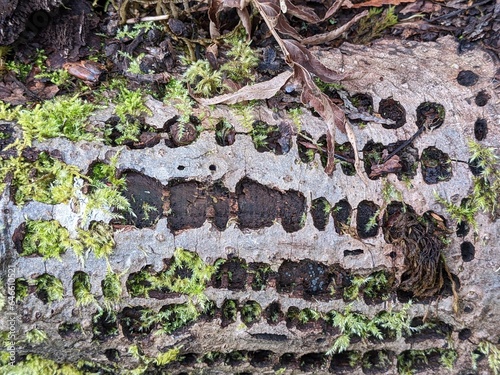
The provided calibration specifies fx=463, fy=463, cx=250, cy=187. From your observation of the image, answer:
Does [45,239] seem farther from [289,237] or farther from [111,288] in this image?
[289,237]

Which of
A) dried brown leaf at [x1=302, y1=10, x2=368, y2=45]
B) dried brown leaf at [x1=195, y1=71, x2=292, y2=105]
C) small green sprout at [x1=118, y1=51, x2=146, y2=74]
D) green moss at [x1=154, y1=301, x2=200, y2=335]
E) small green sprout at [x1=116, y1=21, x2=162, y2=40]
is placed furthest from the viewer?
dried brown leaf at [x1=302, y1=10, x2=368, y2=45]

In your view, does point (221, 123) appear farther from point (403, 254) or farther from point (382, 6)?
point (382, 6)

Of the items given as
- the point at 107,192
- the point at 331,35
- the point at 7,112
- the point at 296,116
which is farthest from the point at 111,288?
the point at 331,35

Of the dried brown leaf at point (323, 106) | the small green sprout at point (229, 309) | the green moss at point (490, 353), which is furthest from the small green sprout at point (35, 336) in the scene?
the green moss at point (490, 353)

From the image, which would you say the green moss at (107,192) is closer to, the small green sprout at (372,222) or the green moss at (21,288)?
the green moss at (21,288)

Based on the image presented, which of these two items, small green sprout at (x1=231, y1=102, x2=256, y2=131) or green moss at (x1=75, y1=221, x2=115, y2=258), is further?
small green sprout at (x1=231, y1=102, x2=256, y2=131)

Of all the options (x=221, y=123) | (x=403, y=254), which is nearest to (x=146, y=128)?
(x=221, y=123)

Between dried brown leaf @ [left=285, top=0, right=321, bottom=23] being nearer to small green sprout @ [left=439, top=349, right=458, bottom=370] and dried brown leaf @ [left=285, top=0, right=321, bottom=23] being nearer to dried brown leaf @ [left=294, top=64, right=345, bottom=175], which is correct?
dried brown leaf @ [left=294, top=64, right=345, bottom=175]

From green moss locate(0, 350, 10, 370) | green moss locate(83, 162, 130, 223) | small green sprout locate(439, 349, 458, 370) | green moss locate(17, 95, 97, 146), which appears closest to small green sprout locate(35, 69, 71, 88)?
green moss locate(17, 95, 97, 146)
